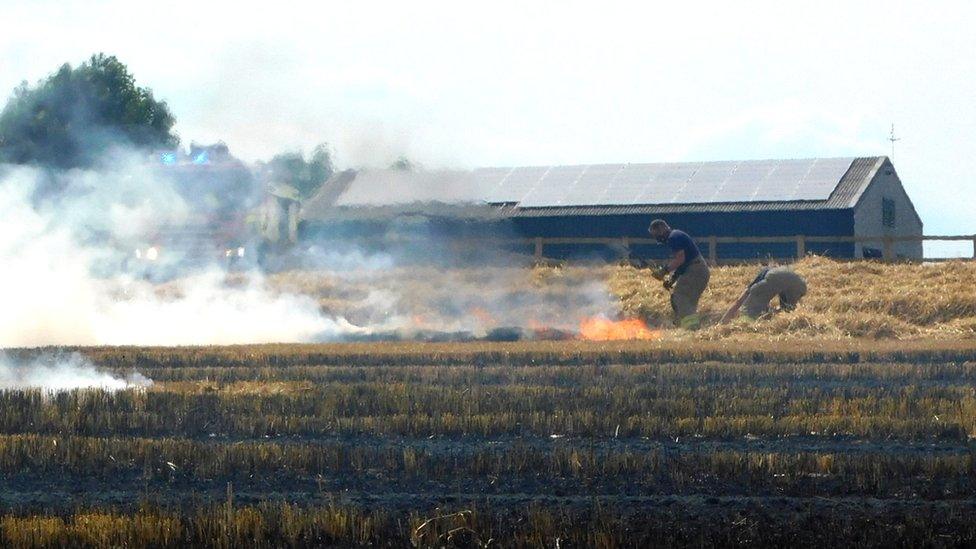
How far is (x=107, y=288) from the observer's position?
40875 mm

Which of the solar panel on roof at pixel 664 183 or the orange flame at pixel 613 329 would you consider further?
the solar panel on roof at pixel 664 183

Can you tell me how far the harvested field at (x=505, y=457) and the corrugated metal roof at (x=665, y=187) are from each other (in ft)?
89.6

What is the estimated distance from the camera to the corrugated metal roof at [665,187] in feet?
167

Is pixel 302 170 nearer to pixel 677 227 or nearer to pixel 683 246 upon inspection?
pixel 677 227

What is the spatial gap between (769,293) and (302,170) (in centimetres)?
3338

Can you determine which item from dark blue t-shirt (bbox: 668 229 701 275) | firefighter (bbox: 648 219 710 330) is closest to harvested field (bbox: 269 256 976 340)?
firefighter (bbox: 648 219 710 330)

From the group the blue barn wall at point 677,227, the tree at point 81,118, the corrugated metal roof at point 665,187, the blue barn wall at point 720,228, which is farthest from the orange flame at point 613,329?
the tree at point 81,118

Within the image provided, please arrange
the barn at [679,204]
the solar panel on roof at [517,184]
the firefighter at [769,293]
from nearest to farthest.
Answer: the firefighter at [769,293], the barn at [679,204], the solar panel on roof at [517,184]

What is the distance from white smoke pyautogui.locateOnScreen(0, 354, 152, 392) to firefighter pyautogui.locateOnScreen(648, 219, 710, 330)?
12293 mm

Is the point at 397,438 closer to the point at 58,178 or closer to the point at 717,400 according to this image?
the point at 717,400

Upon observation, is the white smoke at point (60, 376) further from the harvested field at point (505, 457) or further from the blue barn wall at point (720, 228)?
the blue barn wall at point (720, 228)

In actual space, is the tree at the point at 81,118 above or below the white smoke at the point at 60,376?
above

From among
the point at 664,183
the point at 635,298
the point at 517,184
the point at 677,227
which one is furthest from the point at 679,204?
the point at 635,298

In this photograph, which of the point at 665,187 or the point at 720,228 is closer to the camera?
the point at 720,228
